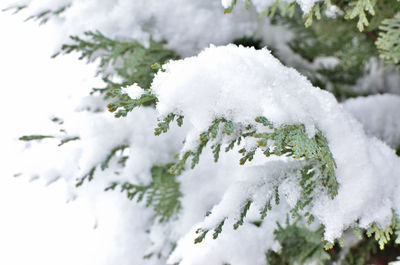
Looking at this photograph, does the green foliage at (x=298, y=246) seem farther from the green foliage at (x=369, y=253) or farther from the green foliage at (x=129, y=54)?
the green foliage at (x=129, y=54)

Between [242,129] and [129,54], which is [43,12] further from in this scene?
[242,129]

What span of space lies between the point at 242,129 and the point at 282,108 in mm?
113

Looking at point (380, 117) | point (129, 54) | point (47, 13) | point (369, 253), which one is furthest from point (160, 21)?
point (369, 253)

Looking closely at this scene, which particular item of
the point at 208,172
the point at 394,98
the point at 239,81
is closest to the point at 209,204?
the point at 208,172

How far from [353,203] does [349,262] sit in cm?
63

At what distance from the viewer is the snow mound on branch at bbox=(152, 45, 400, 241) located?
926 millimetres

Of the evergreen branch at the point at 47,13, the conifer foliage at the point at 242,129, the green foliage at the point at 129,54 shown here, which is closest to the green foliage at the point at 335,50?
the conifer foliage at the point at 242,129

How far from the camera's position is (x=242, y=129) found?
0.97 m

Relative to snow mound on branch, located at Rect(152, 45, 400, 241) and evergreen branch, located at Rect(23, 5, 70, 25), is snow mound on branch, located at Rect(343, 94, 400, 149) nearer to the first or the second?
snow mound on branch, located at Rect(152, 45, 400, 241)

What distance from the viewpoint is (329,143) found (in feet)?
3.41

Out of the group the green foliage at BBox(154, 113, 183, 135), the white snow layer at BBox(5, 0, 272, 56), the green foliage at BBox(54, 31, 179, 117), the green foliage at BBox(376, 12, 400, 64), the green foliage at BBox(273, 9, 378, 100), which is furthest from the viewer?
the green foliage at BBox(273, 9, 378, 100)

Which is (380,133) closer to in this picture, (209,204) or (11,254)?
(209,204)

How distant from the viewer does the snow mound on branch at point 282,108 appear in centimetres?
93

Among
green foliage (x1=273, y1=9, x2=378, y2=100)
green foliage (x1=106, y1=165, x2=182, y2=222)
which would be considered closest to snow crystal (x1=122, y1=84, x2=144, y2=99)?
green foliage (x1=106, y1=165, x2=182, y2=222)
